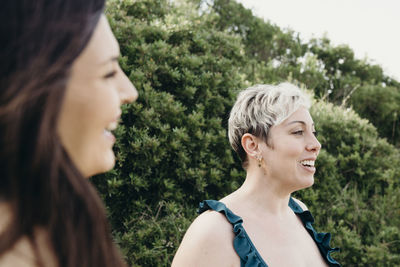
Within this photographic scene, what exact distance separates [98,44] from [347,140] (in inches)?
220

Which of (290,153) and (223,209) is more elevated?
(290,153)

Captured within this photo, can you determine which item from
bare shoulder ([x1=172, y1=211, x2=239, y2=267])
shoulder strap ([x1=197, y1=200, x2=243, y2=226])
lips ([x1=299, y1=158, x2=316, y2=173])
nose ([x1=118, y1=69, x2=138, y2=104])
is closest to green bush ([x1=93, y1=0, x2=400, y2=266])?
shoulder strap ([x1=197, y1=200, x2=243, y2=226])

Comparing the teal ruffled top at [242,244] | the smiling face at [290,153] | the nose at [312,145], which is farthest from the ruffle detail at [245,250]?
the nose at [312,145]

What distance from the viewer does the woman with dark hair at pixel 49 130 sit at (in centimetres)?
78

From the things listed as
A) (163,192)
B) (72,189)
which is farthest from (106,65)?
(163,192)

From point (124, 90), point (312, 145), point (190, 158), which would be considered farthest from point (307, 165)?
point (124, 90)

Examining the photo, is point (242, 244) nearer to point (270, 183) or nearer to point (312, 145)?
point (270, 183)

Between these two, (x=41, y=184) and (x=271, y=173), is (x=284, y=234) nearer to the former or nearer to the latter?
(x=271, y=173)

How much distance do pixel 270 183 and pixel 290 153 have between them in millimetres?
259

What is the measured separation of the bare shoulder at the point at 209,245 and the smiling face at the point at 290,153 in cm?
55

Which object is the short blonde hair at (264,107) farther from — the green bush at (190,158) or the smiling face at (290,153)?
the green bush at (190,158)

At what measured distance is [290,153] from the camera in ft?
9.07

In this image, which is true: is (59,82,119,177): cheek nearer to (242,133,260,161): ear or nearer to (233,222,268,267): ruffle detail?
(233,222,268,267): ruffle detail

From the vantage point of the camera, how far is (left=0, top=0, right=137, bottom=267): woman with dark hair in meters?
0.78
